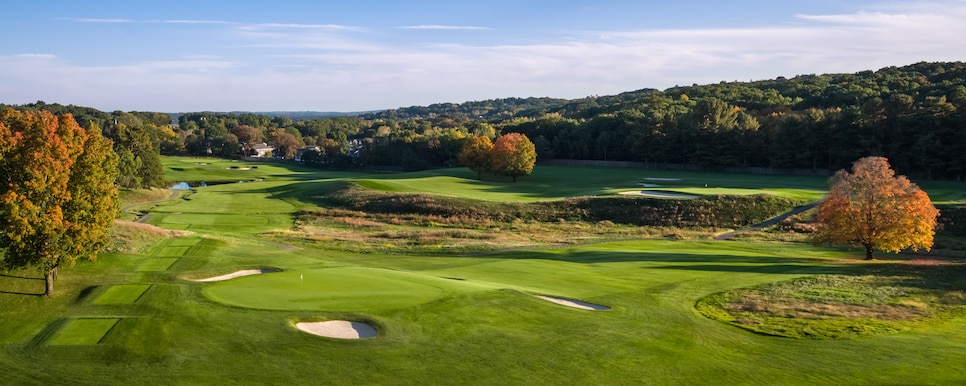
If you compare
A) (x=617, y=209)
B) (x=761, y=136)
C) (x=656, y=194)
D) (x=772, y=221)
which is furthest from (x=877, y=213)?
(x=761, y=136)

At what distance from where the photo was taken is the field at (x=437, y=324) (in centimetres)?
1588

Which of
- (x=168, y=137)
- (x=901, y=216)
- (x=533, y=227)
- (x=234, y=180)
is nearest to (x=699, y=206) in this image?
(x=533, y=227)

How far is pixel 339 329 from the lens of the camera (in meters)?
19.3

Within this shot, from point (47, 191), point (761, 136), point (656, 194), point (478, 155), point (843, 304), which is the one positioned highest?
point (761, 136)

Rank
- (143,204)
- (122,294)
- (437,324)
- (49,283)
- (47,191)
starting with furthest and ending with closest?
(143,204) → (47,191) → (49,283) → (122,294) → (437,324)

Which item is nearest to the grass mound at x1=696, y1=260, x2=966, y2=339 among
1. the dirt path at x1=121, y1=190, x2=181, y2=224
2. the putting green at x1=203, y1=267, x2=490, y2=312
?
the putting green at x1=203, y1=267, x2=490, y2=312

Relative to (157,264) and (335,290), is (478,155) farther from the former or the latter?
(335,290)

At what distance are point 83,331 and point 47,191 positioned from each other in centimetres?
731

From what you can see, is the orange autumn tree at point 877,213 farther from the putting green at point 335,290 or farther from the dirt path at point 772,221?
the putting green at point 335,290

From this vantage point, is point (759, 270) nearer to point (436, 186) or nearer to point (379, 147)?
point (436, 186)

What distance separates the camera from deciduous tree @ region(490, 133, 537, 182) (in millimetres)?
92250

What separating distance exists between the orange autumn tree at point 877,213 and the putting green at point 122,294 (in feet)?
115

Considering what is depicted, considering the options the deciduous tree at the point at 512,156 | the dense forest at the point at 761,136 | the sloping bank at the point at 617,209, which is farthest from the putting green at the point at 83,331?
the deciduous tree at the point at 512,156

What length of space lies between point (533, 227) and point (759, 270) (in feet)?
86.8
